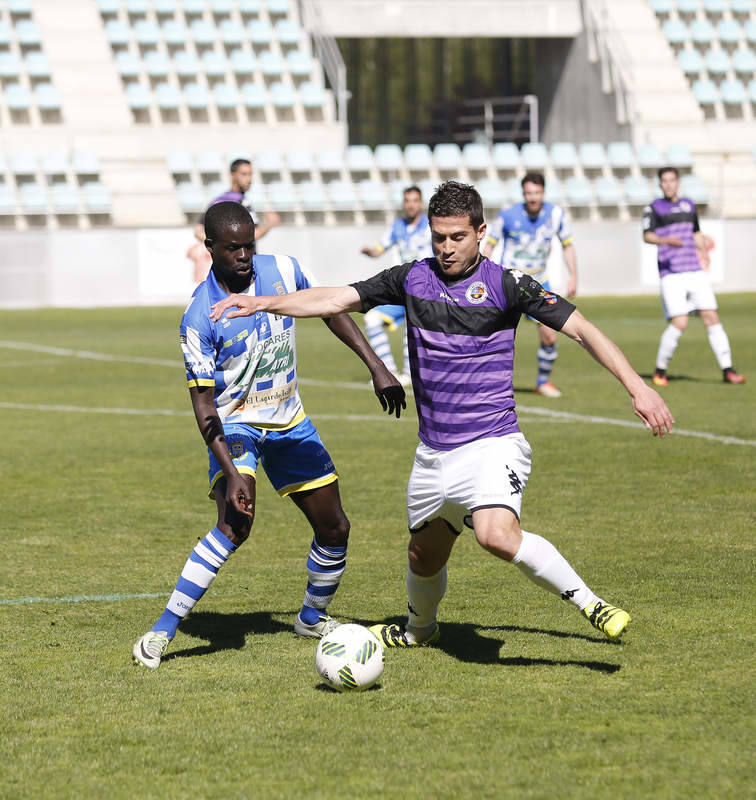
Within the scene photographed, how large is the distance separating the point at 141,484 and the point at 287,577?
8.91ft

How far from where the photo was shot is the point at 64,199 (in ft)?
93.4

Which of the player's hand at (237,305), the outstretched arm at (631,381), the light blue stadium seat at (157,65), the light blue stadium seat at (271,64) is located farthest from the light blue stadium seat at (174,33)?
the outstretched arm at (631,381)

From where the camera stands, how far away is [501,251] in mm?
13555

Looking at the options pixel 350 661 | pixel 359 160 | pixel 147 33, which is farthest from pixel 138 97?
pixel 350 661

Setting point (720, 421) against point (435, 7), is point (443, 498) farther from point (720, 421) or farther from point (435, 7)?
point (435, 7)

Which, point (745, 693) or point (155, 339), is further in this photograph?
point (155, 339)

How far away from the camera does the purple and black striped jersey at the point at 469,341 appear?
4672 millimetres

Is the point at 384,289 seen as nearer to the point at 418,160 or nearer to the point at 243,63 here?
the point at 418,160

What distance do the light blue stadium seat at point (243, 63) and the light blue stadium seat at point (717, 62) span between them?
1235 cm

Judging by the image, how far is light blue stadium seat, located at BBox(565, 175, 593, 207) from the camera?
3119 cm

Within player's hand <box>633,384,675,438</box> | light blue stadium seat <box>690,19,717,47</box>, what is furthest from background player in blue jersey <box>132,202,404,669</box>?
light blue stadium seat <box>690,19,717,47</box>

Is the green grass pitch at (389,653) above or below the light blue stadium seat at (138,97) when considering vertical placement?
below

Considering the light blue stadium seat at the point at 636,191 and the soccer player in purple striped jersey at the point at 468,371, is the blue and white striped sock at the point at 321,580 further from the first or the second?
the light blue stadium seat at the point at 636,191

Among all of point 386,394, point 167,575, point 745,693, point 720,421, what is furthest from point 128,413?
point 745,693
